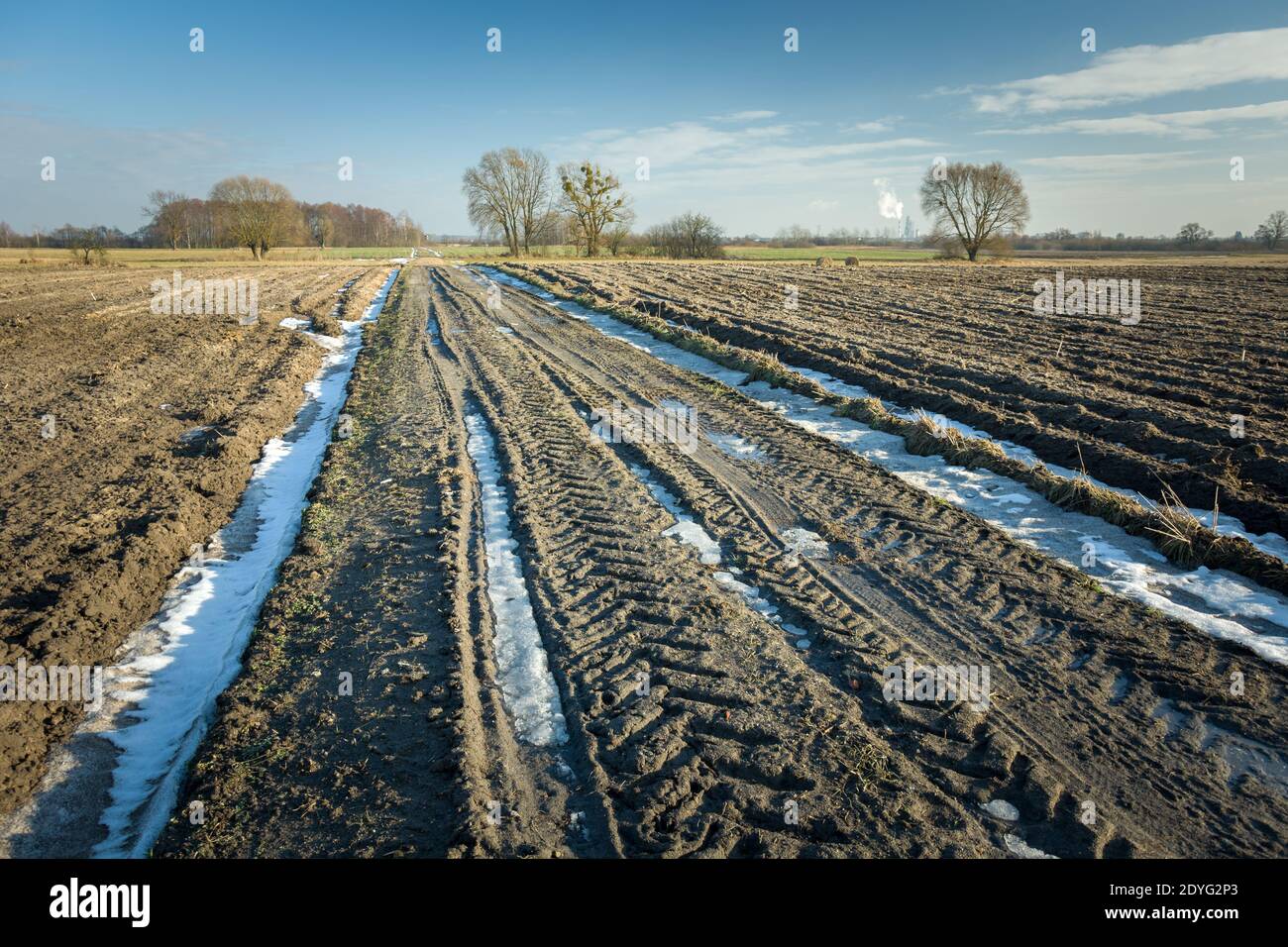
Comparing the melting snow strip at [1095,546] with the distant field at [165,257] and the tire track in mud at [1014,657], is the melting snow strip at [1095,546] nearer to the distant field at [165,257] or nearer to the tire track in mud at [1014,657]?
the tire track in mud at [1014,657]

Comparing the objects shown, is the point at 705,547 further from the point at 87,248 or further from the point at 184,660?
the point at 87,248

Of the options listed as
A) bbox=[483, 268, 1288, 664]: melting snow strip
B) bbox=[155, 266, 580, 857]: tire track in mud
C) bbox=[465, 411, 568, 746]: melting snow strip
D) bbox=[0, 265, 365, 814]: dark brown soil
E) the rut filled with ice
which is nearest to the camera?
bbox=[155, 266, 580, 857]: tire track in mud

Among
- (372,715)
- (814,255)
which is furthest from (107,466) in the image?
(814,255)

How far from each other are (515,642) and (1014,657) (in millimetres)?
3605

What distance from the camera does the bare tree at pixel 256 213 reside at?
59.4m

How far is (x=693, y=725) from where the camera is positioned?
13.8ft

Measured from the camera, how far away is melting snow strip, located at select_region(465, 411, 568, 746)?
429cm

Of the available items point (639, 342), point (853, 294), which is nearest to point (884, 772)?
point (639, 342)

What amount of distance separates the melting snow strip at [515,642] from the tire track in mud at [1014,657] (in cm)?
188

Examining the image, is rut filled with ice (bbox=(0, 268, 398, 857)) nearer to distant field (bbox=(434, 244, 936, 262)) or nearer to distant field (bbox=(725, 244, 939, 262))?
distant field (bbox=(434, 244, 936, 262))

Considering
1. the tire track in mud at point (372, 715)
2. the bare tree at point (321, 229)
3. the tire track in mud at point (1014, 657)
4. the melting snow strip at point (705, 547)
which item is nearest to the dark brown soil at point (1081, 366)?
the tire track in mud at point (1014, 657)

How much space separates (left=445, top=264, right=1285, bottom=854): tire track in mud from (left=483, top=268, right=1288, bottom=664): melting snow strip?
15.4 inches

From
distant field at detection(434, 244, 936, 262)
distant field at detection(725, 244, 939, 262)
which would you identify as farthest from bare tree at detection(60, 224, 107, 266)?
distant field at detection(725, 244, 939, 262)
